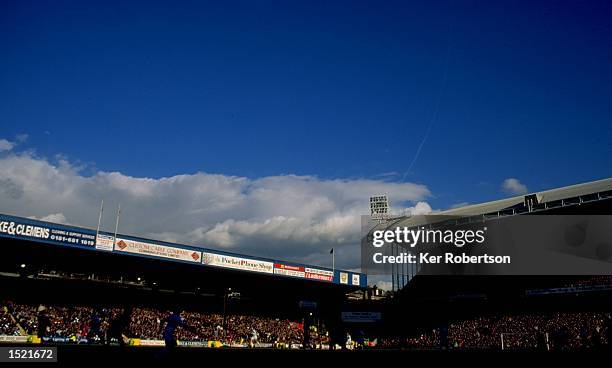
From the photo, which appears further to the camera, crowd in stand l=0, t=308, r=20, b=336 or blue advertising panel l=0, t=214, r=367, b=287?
blue advertising panel l=0, t=214, r=367, b=287

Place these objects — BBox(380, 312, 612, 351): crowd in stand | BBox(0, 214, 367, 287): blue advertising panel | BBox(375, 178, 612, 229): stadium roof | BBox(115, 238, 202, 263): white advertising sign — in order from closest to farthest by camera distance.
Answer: BBox(0, 214, 367, 287): blue advertising panel
BBox(115, 238, 202, 263): white advertising sign
BBox(380, 312, 612, 351): crowd in stand
BBox(375, 178, 612, 229): stadium roof

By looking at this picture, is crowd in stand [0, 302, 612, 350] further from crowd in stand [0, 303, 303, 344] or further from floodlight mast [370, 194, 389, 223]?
floodlight mast [370, 194, 389, 223]

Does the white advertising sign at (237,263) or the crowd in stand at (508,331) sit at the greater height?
the white advertising sign at (237,263)

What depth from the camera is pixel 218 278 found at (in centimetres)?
5756

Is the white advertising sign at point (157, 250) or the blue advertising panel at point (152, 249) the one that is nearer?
the blue advertising panel at point (152, 249)

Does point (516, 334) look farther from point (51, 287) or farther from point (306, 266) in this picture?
point (51, 287)

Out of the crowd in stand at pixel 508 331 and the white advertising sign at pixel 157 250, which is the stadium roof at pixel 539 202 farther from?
the white advertising sign at pixel 157 250

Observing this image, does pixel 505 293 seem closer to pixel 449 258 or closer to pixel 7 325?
pixel 449 258

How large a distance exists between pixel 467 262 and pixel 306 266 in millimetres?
22691

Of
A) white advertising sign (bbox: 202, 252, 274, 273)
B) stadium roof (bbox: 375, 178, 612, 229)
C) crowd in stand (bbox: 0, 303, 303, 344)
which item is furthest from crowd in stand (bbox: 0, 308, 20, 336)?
stadium roof (bbox: 375, 178, 612, 229)

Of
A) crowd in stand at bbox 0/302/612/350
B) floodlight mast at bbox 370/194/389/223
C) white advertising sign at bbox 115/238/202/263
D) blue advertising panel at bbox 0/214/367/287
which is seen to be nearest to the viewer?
blue advertising panel at bbox 0/214/367/287

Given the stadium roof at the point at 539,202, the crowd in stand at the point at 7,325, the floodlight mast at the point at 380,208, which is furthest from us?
the floodlight mast at the point at 380,208

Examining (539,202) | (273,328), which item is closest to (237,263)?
(273,328)

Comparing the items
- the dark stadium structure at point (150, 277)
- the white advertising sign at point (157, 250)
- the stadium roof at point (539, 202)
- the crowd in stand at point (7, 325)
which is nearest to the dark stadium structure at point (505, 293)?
the stadium roof at point (539, 202)
